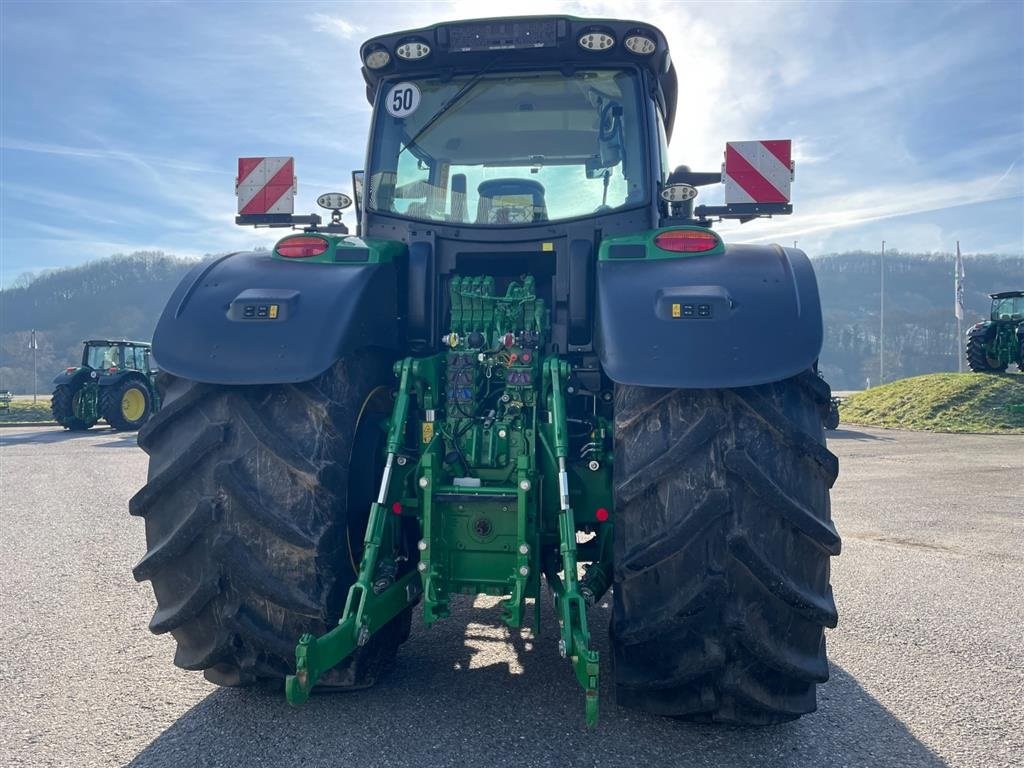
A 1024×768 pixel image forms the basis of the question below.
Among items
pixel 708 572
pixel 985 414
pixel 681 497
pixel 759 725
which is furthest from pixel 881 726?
pixel 985 414

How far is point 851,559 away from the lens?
229 inches

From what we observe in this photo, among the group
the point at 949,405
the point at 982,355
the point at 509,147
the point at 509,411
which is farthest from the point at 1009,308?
the point at 509,411

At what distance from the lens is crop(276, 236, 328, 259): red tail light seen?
3164mm

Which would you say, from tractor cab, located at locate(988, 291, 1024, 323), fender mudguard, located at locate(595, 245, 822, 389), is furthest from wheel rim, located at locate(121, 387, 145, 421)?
tractor cab, located at locate(988, 291, 1024, 323)

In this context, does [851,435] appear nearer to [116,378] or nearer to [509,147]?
[509,147]

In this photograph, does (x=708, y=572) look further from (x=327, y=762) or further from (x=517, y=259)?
(x=517, y=259)

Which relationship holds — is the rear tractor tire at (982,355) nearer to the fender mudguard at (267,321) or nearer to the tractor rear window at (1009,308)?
the tractor rear window at (1009,308)

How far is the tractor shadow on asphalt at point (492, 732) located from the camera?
254 cm

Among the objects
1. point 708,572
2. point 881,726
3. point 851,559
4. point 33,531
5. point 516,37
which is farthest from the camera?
point 33,531

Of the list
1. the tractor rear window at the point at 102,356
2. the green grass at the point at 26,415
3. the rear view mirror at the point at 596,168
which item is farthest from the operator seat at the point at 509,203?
the green grass at the point at 26,415

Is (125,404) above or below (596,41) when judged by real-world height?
below

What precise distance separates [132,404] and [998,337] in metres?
25.4

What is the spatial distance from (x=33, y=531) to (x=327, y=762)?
5.86 meters

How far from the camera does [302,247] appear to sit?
319 centimetres
